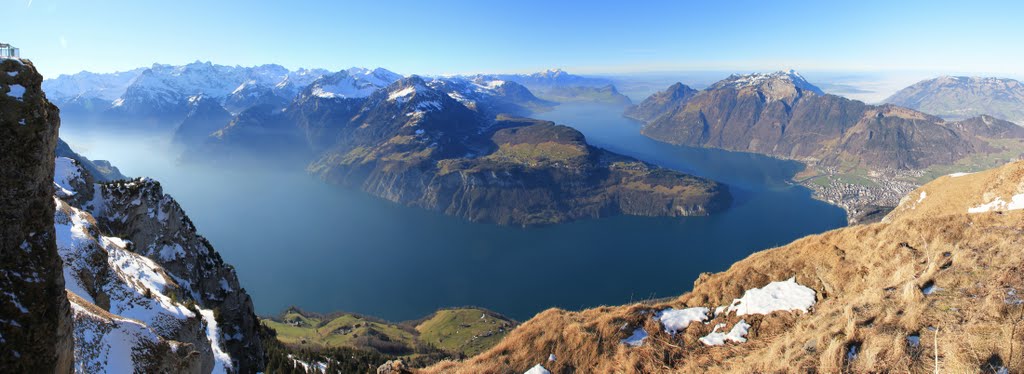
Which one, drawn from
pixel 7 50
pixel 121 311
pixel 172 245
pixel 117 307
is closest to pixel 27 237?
Result: pixel 7 50

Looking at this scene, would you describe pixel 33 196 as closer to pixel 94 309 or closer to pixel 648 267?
pixel 94 309

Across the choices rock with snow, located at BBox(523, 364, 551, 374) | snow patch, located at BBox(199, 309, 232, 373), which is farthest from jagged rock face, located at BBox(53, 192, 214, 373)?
rock with snow, located at BBox(523, 364, 551, 374)

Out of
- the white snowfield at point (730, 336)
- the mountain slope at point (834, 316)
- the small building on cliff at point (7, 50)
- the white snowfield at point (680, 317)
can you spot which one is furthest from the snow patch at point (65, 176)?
the white snowfield at point (730, 336)

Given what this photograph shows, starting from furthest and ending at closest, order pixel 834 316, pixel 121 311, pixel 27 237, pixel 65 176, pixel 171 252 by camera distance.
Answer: pixel 171 252 → pixel 65 176 → pixel 121 311 → pixel 834 316 → pixel 27 237

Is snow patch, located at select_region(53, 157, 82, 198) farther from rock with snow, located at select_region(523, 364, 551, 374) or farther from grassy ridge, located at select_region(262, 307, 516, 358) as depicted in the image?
grassy ridge, located at select_region(262, 307, 516, 358)

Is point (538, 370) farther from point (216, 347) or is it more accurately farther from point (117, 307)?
point (216, 347)
